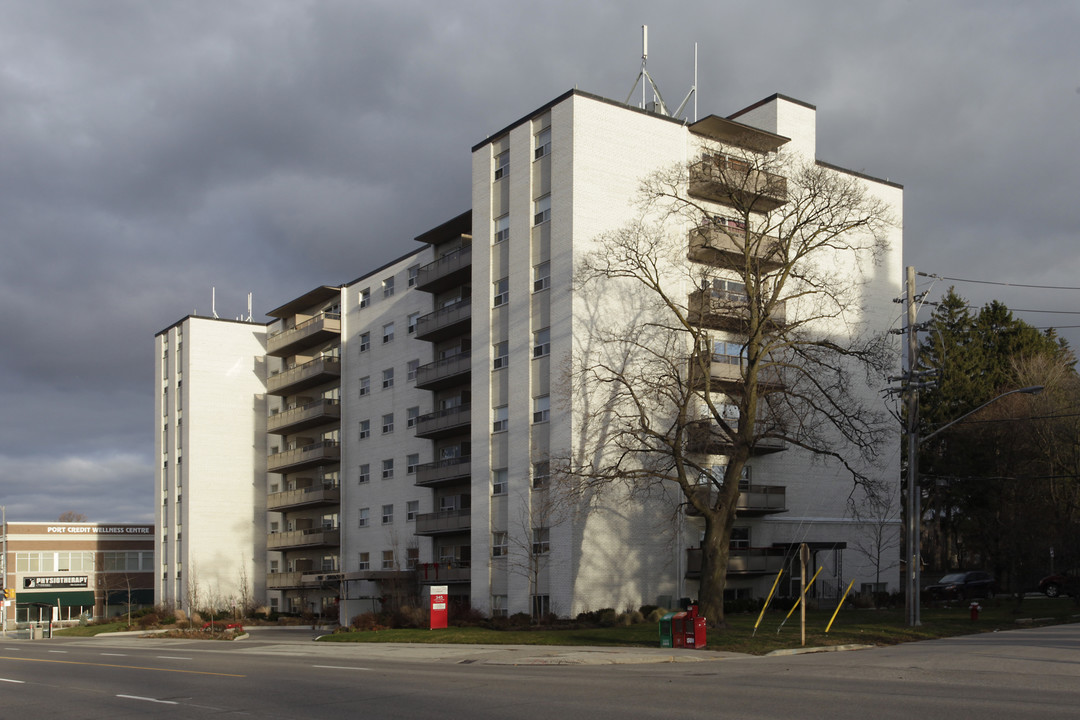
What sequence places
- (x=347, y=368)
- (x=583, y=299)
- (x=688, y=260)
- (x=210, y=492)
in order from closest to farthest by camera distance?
(x=583, y=299)
(x=688, y=260)
(x=347, y=368)
(x=210, y=492)

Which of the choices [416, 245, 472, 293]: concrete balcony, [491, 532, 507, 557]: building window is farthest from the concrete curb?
[416, 245, 472, 293]: concrete balcony

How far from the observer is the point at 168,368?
273ft

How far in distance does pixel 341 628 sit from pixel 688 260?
79.1 feet

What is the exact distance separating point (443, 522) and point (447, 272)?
13592mm

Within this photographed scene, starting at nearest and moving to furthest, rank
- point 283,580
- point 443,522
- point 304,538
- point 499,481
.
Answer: point 499,481, point 443,522, point 304,538, point 283,580

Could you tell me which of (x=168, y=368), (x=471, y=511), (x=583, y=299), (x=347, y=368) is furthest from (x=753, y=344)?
(x=168, y=368)

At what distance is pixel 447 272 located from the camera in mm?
55969

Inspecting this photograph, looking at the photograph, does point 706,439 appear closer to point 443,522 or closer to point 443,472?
point 443,472

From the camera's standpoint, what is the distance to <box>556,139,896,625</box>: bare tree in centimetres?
3644

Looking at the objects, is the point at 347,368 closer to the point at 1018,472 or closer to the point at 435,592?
the point at 435,592

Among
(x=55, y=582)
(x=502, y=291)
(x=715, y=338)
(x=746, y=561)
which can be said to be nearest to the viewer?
(x=715, y=338)

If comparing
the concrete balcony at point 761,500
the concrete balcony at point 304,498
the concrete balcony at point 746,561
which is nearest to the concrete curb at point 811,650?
the concrete balcony at point 746,561

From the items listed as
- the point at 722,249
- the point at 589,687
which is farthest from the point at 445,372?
the point at 589,687

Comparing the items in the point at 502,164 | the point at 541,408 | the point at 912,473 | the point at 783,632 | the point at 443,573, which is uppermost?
the point at 502,164
